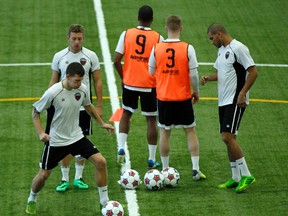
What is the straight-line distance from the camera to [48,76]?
20.7 m

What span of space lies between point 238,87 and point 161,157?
5.66 feet

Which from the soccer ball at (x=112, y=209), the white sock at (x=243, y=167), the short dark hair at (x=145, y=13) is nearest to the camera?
the soccer ball at (x=112, y=209)

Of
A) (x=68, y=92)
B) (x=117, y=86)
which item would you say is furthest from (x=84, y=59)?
(x=117, y=86)

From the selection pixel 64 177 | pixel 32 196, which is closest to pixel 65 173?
pixel 64 177

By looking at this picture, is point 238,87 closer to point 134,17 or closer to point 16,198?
point 16,198

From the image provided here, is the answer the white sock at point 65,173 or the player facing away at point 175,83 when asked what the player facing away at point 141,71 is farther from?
the white sock at point 65,173

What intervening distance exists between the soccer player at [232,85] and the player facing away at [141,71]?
1.42 metres

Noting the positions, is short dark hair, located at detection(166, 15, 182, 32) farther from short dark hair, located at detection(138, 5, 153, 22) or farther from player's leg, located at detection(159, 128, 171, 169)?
player's leg, located at detection(159, 128, 171, 169)

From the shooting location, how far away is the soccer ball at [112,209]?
13.2 m

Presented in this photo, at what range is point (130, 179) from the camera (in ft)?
47.3

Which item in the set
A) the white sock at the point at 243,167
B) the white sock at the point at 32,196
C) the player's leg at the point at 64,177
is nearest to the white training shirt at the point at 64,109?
the white sock at the point at 32,196

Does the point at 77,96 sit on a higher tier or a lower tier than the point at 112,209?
higher

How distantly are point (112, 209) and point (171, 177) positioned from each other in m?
1.64

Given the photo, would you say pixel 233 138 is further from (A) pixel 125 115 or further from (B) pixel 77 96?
(B) pixel 77 96
